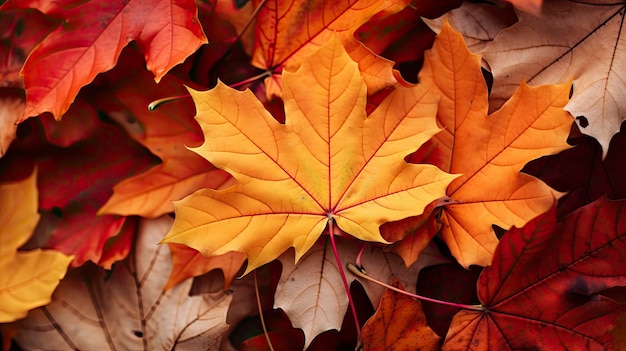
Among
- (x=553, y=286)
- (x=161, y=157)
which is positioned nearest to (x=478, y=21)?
(x=553, y=286)

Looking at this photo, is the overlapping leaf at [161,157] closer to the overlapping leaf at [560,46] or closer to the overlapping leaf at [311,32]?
the overlapping leaf at [311,32]

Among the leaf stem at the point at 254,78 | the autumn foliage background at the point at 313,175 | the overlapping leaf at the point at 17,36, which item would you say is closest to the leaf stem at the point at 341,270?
the autumn foliage background at the point at 313,175

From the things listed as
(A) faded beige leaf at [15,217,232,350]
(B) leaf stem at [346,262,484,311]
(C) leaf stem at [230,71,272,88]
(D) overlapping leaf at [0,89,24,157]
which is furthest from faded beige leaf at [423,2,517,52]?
(D) overlapping leaf at [0,89,24,157]

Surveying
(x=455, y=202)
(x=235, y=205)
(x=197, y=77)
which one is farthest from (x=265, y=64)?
(x=455, y=202)

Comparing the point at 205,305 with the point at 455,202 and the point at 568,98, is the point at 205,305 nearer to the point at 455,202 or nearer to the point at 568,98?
the point at 455,202

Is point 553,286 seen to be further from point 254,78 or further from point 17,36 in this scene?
point 17,36

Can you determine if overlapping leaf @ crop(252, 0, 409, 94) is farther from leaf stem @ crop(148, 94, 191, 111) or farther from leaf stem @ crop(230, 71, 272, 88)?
leaf stem @ crop(148, 94, 191, 111)
